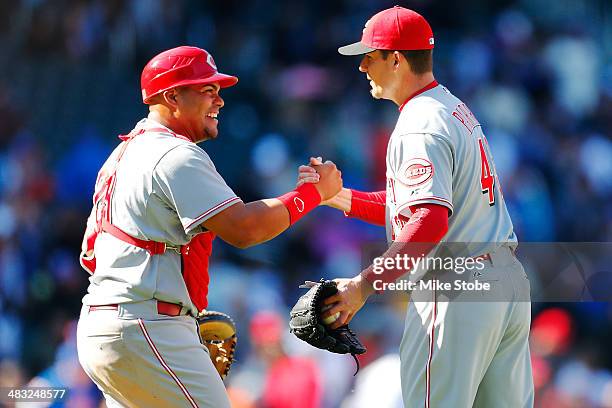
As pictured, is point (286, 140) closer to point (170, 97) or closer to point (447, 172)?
point (170, 97)

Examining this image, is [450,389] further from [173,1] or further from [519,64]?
[173,1]

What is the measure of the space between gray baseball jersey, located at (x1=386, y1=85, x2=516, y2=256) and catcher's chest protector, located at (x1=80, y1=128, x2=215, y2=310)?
2.58 feet

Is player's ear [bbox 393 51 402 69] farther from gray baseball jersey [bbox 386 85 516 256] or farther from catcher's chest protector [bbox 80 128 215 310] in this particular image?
catcher's chest protector [bbox 80 128 215 310]

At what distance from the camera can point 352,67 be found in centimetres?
916

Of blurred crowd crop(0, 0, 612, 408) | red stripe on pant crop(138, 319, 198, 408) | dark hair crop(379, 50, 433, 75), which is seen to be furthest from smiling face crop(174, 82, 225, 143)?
blurred crowd crop(0, 0, 612, 408)

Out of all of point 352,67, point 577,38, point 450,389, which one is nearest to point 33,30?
point 352,67

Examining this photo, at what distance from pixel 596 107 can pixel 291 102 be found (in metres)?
2.64

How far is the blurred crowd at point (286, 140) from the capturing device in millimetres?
7414

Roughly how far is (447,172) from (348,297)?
615mm

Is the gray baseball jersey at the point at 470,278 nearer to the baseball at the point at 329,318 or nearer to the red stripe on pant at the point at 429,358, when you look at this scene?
the red stripe on pant at the point at 429,358

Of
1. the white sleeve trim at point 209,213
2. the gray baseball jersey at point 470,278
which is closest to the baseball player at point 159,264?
the white sleeve trim at point 209,213

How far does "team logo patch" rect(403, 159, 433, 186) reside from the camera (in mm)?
3824

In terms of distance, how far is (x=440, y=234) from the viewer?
12.5 feet

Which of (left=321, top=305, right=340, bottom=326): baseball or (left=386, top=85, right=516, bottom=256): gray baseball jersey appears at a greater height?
(left=386, top=85, right=516, bottom=256): gray baseball jersey
